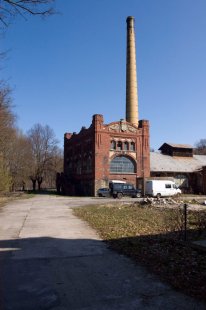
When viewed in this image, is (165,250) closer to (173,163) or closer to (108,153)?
(108,153)

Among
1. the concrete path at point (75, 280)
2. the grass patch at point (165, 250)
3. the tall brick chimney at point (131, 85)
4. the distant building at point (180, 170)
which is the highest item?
the tall brick chimney at point (131, 85)

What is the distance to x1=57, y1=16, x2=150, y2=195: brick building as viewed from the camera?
48.9 m

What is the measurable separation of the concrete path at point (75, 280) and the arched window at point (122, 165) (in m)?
39.1

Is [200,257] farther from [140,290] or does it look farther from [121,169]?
[121,169]

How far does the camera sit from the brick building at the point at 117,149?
48.9 meters

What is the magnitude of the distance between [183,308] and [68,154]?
5785cm

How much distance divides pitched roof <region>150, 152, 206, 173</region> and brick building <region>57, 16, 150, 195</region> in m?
2.83

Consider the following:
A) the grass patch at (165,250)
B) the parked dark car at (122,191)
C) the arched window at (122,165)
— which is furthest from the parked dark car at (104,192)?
the grass patch at (165,250)

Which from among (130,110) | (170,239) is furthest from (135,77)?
(170,239)

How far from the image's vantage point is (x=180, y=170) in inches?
2125

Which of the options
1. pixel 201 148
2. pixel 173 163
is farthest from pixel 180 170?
pixel 201 148

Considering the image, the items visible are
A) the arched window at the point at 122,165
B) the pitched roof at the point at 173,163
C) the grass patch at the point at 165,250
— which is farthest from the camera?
the pitched roof at the point at 173,163

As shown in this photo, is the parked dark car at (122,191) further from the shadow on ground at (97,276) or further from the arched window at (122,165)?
the shadow on ground at (97,276)

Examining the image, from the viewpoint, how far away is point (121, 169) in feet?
165
